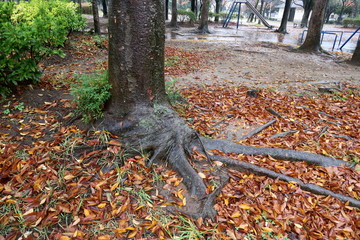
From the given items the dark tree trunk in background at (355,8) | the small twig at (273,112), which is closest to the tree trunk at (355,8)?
the dark tree trunk in background at (355,8)

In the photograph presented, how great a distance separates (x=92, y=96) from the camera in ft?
9.32

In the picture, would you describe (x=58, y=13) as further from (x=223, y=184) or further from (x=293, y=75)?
(x=293, y=75)

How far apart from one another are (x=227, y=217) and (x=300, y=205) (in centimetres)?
75

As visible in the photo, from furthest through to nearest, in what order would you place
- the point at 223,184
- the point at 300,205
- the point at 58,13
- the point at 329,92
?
1. the point at 58,13
2. the point at 329,92
3. the point at 223,184
4. the point at 300,205

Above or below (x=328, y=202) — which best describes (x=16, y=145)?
above

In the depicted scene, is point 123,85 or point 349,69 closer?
point 123,85

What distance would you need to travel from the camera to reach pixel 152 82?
2816 mm

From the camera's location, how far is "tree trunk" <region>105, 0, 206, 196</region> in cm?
250

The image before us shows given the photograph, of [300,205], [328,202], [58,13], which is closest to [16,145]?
[300,205]

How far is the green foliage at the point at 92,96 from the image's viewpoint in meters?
2.81

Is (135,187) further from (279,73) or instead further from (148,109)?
(279,73)

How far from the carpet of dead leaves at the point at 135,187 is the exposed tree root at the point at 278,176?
0.20 ft

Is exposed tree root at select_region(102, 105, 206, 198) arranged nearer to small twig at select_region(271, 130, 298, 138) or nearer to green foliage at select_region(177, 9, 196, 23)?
small twig at select_region(271, 130, 298, 138)

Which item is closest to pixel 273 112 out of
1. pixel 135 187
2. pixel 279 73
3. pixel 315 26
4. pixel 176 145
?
pixel 176 145
